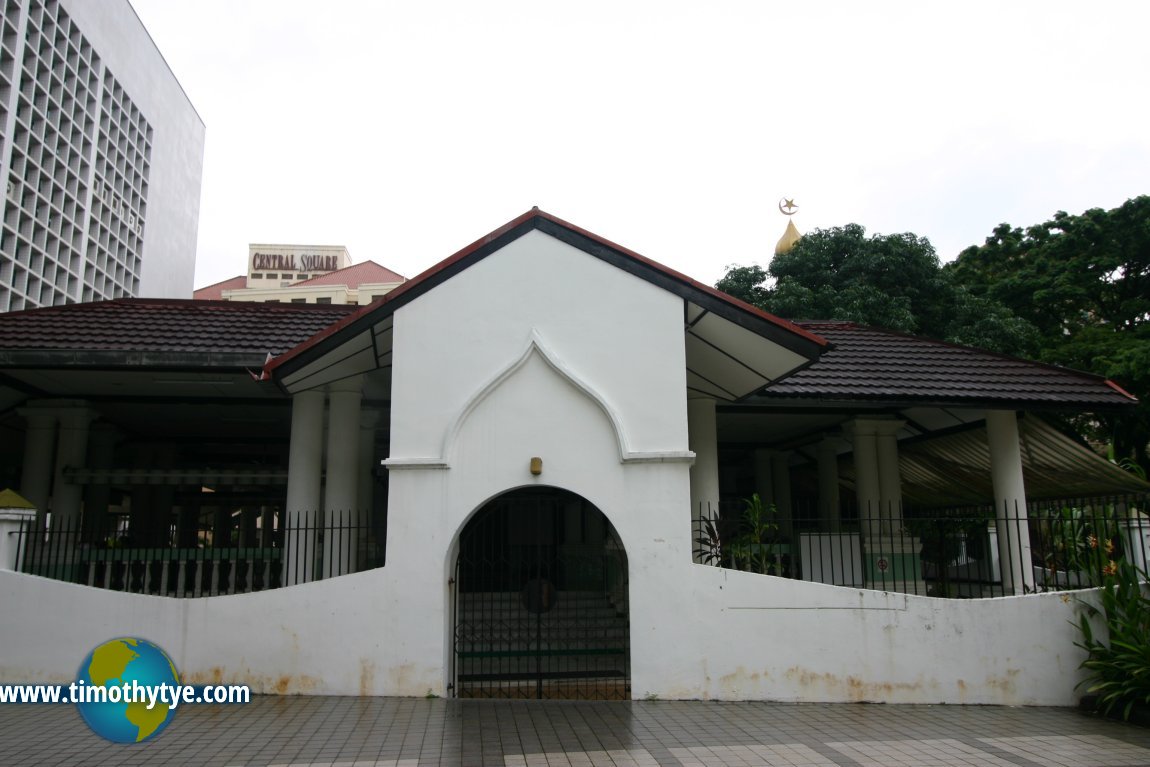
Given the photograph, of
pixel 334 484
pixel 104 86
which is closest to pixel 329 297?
pixel 104 86

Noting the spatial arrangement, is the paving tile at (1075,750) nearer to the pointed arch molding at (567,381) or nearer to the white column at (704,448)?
the pointed arch molding at (567,381)

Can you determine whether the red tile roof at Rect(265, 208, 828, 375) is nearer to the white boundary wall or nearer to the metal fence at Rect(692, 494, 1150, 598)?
the metal fence at Rect(692, 494, 1150, 598)

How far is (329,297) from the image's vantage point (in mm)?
55812

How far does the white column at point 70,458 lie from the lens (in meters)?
13.0

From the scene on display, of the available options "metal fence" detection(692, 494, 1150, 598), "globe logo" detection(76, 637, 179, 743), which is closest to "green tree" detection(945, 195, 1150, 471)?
"metal fence" detection(692, 494, 1150, 598)

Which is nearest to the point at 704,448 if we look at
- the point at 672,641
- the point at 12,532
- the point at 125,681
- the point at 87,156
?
the point at 672,641

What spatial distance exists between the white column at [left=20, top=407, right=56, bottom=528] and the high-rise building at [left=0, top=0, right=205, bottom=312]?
69.6 ft

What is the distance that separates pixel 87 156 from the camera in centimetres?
3653

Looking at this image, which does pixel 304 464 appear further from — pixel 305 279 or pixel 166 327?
pixel 305 279

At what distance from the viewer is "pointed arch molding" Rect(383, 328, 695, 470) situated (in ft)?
28.6

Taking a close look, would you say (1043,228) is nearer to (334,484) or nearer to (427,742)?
(334,484)

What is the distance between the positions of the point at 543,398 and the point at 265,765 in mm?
4328

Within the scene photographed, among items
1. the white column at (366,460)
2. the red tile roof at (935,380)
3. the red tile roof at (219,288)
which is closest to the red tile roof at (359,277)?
the red tile roof at (219,288)

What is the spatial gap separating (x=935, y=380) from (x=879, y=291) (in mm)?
12381
